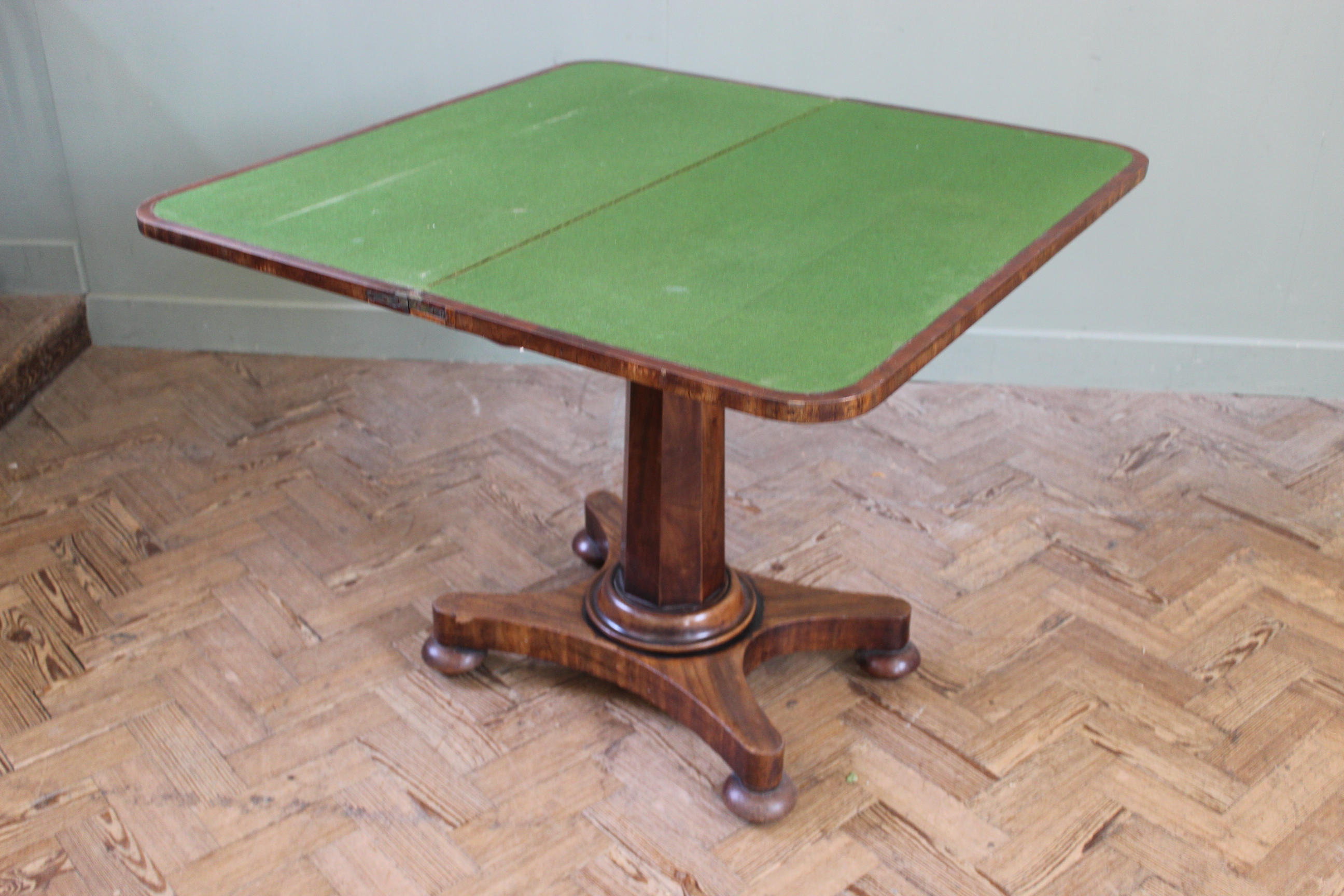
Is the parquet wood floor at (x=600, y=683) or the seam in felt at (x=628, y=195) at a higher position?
the seam in felt at (x=628, y=195)

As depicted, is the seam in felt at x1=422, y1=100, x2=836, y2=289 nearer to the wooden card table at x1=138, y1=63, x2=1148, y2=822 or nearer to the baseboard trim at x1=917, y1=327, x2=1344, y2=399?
the wooden card table at x1=138, y1=63, x2=1148, y2=822

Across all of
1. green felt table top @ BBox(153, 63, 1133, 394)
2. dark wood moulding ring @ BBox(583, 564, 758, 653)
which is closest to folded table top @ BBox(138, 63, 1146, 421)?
green felt table top @ BBox(153, 63, 1133, 394)

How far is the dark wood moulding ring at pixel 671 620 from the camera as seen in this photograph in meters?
1.84

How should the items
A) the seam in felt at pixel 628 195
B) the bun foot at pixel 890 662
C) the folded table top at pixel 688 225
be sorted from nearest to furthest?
the folded table top at pixel 688 225
the seam in felt at pixel 628 195
the bun foot at pixel 890 662

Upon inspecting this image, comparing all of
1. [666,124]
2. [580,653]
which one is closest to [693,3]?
[666,124]

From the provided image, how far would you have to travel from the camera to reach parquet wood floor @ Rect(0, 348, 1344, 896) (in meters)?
1.67

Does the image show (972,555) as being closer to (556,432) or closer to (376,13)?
(556,432)

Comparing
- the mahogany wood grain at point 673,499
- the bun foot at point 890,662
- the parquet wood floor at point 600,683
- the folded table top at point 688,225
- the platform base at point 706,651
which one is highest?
the folded table top at point 688,225

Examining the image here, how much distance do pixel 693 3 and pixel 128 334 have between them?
5.05 feet

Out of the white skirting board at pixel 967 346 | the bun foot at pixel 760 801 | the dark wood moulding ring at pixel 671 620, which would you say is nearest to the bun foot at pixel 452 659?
the dark wood moulding ring at pixel 671 620

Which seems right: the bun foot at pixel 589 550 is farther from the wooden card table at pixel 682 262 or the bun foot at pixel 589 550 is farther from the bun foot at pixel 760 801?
the bun foot at pixel 760 801

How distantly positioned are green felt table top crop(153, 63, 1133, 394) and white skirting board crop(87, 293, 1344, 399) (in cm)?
100

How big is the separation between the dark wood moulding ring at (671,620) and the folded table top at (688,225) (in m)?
0.59

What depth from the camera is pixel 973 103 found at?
2.71m
